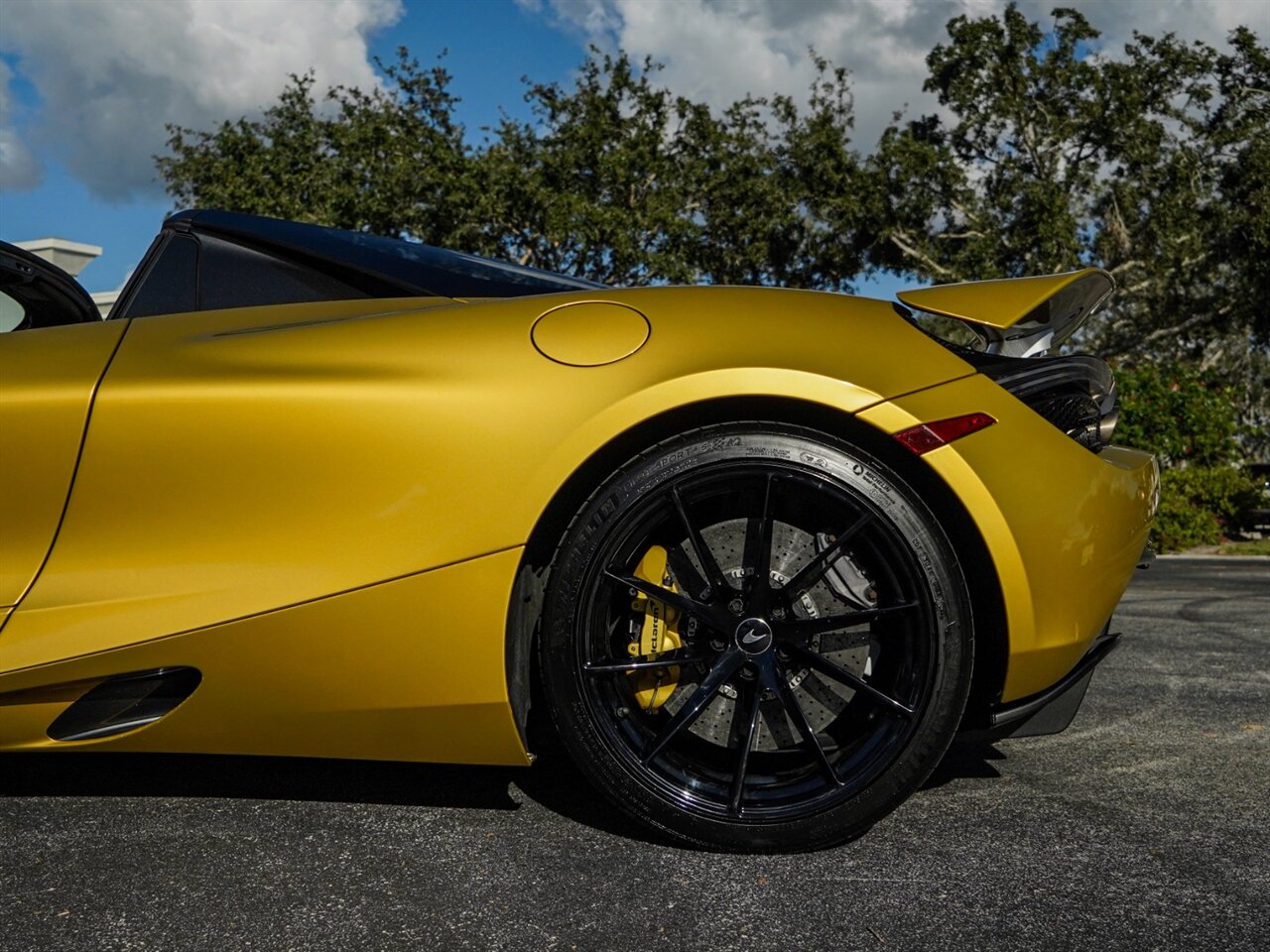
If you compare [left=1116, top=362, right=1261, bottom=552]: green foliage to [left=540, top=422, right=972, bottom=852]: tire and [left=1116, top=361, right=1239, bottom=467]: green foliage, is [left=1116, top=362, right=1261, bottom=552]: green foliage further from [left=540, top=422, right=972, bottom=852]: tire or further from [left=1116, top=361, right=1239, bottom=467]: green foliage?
[left=540, top=422, right=972, bottom=852]: tire

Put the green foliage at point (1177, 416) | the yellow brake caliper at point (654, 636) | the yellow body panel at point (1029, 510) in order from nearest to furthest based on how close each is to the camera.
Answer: the yellow body panel at point (1029, 510), the yellow brake caliper at point (654, 636), the green foliage at point (1177, 416)

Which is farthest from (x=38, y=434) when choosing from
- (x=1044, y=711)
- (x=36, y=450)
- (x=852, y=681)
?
(x=1044, y=711)

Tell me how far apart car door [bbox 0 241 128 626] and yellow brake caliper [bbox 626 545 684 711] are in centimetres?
105

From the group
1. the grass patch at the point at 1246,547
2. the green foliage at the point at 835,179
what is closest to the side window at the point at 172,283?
the grass patch at the point at 1246,547

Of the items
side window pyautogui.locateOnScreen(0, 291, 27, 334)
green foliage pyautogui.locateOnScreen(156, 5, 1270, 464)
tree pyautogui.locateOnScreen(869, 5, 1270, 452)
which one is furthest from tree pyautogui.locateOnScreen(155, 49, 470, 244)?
side window pyautogui.locateOnScreen(0, 291, 27, 334)

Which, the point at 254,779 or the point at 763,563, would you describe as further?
the point at 254,779

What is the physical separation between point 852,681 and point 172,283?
A: 5.10ft

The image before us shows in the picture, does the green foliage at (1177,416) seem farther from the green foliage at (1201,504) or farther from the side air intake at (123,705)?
the side air intake at (123,705)

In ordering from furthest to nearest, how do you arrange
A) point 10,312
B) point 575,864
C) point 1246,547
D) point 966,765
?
point 1246,547 < point 10,312 < point 966,765 < point 575,864

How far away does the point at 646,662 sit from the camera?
198 centimetres

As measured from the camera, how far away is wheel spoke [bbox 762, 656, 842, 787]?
1940mm

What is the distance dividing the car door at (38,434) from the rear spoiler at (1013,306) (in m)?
1.54

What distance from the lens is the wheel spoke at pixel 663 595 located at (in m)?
1.96

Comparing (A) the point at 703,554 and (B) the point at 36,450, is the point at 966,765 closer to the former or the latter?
(A) the point at 703,554
